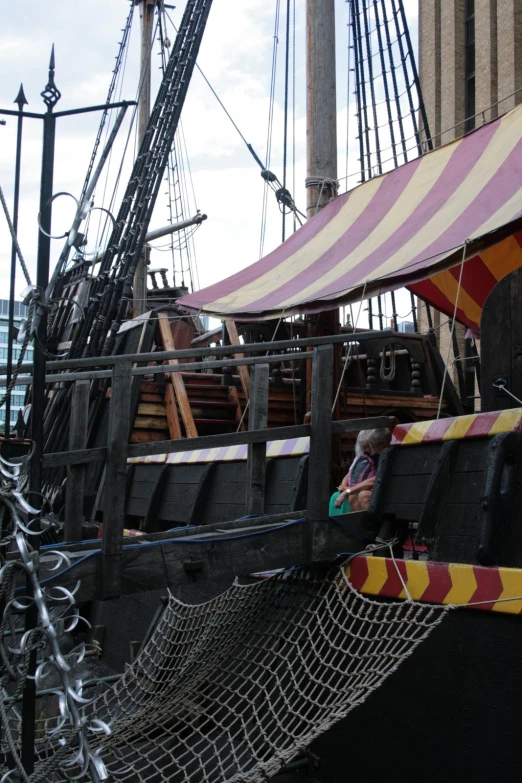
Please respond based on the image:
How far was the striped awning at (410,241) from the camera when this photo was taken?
600 centimetres

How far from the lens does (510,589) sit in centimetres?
328

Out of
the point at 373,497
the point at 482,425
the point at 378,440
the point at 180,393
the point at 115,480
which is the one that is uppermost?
the point at 180,393

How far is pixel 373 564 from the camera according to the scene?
4.08 m

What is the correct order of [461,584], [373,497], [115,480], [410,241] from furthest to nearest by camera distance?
[410,241], [373,497], [115,480], [461,584]

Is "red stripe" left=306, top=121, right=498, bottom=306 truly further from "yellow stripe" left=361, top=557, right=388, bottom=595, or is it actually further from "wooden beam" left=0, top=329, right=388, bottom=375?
"yellow stripe" left=361, top=557, right=388, bottom=595

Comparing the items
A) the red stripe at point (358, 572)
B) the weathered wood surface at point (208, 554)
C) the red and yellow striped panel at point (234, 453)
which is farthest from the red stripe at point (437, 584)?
the red and yellow striped panel at point (234, 453)

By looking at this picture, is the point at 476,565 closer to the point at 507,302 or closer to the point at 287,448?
the point at 507,302

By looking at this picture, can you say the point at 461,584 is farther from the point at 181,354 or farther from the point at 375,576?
the point at 181,354

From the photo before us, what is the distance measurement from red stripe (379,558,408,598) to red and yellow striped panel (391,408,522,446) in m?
0.63

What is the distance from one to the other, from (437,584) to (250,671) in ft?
4.55

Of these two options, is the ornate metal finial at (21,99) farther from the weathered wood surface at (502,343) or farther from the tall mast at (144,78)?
the tall mast at (144,78)

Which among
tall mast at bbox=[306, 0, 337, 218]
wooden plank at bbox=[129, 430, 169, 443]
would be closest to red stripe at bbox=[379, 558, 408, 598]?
wooden plank at bbox=[129, 430, 169, 443]

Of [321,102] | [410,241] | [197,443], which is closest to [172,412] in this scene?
[410,241]

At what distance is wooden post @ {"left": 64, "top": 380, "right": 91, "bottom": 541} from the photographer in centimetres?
400
